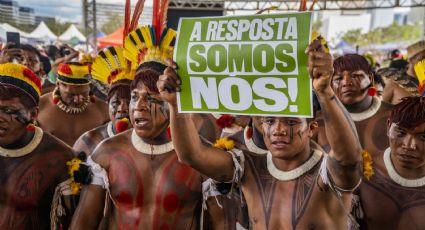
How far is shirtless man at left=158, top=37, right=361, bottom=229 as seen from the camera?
7.42ft

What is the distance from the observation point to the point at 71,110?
5023 millimetres

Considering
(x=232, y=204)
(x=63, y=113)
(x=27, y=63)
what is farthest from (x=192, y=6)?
(x=232, y=204)

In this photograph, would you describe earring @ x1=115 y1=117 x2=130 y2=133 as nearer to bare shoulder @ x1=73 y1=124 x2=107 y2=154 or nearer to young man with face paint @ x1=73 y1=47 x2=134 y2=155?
young man with face paint @ x1=73 y1=47 x2=134 y2=155

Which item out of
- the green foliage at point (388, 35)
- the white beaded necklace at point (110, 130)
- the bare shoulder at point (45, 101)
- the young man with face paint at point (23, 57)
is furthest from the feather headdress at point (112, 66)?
the green foliage at point (388, 35)

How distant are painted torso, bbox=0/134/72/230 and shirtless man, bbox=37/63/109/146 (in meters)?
2.02

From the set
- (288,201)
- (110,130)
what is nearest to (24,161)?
(110,130)

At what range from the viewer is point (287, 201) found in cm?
247

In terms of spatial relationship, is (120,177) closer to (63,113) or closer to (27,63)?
(63,113)

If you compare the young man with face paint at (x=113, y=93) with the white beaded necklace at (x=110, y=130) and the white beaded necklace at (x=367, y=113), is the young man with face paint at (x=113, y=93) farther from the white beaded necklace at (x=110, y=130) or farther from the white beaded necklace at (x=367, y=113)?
the white beaded necklace at (x=367, y=113)

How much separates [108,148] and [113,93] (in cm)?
100

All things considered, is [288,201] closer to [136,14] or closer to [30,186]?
[30,186]

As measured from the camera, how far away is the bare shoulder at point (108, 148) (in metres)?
2.94

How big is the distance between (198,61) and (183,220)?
114cm

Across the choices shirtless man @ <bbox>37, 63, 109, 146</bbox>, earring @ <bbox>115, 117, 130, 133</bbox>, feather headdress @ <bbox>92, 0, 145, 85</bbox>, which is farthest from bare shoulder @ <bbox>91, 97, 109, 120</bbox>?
earring @ <bbox>115, 117, 130, 133</bbox>
